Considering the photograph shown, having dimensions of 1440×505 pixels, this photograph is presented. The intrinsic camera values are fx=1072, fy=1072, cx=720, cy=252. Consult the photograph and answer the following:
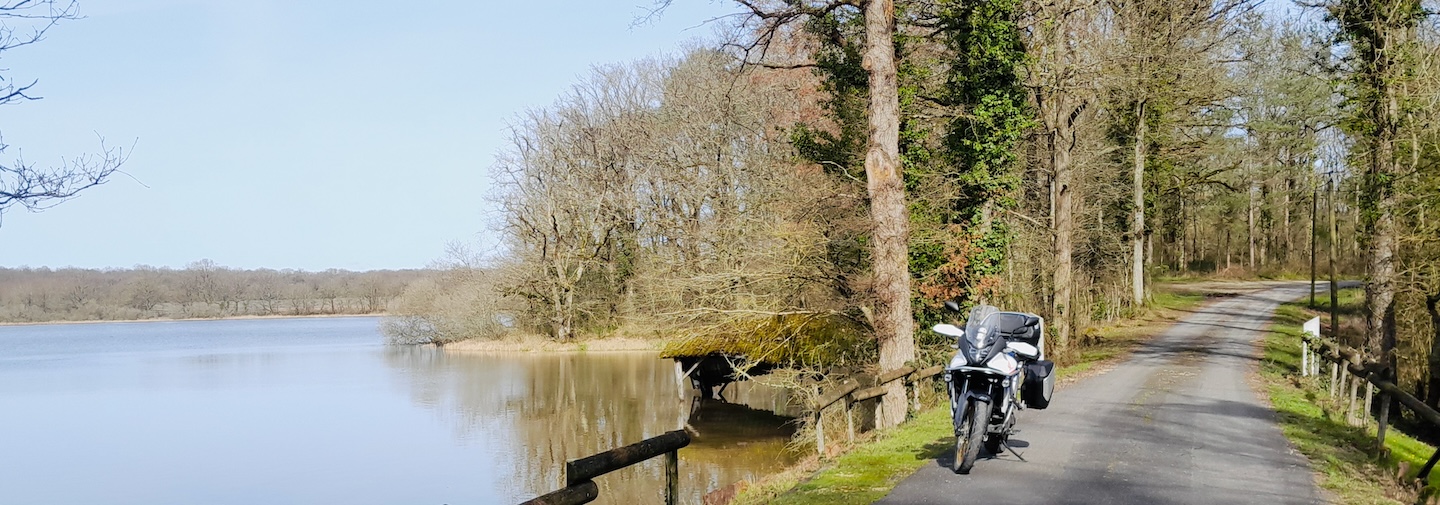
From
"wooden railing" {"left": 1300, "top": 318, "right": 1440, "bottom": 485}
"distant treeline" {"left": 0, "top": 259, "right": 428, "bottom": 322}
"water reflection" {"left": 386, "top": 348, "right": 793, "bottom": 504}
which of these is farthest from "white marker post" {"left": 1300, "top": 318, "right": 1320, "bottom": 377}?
"distant treeline" {"left": 0, "top": 259, "right": 428, "bottom": 322}

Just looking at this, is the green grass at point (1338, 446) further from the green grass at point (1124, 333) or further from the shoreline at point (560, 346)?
the shoreline at point (560, 346)

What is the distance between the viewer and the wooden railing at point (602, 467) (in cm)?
561

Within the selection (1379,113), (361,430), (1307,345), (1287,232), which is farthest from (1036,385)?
(1287,232)

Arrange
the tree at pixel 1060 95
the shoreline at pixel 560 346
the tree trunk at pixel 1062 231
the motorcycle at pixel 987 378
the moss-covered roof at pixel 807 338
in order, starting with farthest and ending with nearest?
the shoreline at pixel 560 346 → the tree trunk at pixel 1062 231 → the tree at pixel 1060 95 → the moss-covered roof at pixel 807 338 → the motorcycle at pixel 987 378

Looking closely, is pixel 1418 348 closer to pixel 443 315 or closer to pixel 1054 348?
pixel 1054 348

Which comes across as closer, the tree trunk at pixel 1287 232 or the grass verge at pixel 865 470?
the grass verge at pixel 865 470

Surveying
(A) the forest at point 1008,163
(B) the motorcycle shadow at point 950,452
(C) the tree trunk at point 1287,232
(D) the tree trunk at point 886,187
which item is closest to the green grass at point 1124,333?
(A) the forest at point 1008,163

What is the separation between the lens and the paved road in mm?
7898

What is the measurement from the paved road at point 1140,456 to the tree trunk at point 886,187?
237 cm

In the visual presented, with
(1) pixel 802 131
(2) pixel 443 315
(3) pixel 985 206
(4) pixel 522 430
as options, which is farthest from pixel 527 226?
(3) pixel 985 206

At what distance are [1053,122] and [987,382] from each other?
16272 mm

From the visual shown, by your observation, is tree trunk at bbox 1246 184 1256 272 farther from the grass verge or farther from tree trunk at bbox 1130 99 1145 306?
the grass verge

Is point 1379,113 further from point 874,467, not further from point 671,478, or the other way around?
point 671,478

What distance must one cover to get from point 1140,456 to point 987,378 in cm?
197
